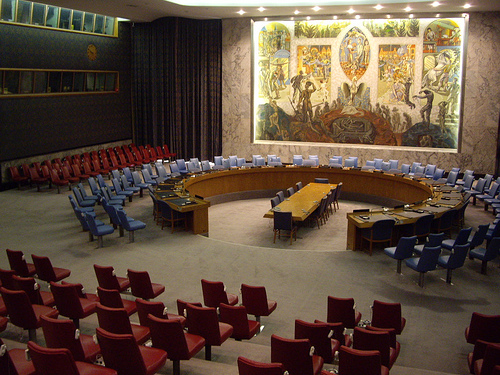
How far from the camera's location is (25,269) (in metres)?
7.95

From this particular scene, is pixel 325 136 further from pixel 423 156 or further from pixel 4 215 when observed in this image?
pixel 4 215

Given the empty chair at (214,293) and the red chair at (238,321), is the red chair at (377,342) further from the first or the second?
the empty chair at (214,293)

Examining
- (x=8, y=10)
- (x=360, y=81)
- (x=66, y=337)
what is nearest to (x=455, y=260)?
(x=66, y=337)

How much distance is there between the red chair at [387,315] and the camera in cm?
634

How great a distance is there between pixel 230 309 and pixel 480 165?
14.5 metres

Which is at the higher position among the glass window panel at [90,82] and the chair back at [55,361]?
the glass window panel at [90,82]

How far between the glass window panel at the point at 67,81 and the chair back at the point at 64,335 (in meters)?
14.6

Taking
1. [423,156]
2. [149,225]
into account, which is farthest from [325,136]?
[149,225]

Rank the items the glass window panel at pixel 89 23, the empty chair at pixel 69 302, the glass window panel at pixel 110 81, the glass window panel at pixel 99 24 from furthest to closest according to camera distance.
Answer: the glass window panel at pixel 110 81
the glass window panel at pixel 99 24
the glass window panel at pixel 89 23
the empty chair at pixel 69 302

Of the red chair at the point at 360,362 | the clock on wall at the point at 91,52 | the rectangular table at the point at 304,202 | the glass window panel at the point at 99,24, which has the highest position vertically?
the glass window panel at the point at 99,24

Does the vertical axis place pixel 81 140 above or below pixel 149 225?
above

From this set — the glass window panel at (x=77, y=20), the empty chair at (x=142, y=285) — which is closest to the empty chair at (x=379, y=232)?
the empty chair at (x=142, y=285)

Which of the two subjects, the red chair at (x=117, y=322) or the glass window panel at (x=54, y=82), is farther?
the glass window panel at (x=54, y=82)

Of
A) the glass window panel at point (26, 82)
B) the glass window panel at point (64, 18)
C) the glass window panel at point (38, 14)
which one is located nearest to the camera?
the glass window panel at point (26, 82)
